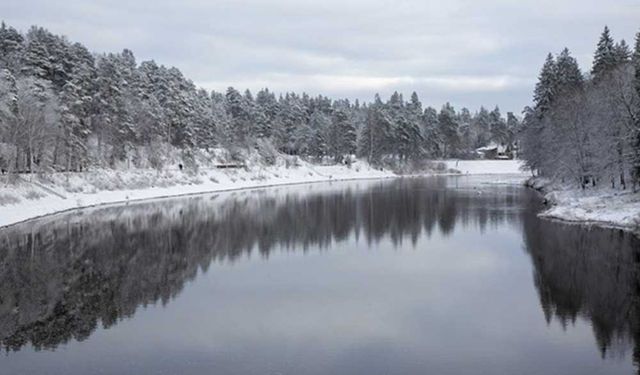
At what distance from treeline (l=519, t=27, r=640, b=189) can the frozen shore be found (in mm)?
37933

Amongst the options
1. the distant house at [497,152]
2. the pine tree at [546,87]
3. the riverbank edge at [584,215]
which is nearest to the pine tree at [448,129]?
the distant house at [497,152]

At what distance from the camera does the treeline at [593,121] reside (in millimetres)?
38469

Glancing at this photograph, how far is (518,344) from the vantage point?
1383 centimetres

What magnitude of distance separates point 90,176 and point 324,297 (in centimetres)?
4329

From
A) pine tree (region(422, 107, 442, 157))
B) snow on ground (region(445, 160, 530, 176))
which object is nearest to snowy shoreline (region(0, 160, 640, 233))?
pine tree (region(422, 107, 442, 157))

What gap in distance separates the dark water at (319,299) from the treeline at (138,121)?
61.7ft

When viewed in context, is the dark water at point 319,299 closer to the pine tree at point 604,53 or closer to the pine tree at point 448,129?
the pine tree at point 604,53

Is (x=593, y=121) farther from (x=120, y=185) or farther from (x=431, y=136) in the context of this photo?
(x=431, y=136)

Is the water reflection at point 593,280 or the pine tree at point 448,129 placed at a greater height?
the pine tree at point 448,129

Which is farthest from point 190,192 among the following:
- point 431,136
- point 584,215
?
point 431,136

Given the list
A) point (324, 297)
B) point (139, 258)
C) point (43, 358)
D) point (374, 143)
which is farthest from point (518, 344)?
point (374, 143)

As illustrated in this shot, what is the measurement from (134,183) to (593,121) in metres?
43.0

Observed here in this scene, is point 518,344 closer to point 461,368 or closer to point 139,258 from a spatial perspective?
point 461,368

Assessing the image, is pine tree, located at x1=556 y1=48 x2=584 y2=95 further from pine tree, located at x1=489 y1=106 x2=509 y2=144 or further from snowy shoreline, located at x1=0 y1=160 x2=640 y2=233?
pine tree, located at x1=489 y1=106 x2=509 y2=144
